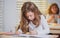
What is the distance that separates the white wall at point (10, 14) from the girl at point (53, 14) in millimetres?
352

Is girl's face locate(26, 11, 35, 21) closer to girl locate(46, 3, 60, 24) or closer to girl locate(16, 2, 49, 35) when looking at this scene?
girl locate(16, 2, 49, 35)

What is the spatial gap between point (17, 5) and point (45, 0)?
0.98 feet

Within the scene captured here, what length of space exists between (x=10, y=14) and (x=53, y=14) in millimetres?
449

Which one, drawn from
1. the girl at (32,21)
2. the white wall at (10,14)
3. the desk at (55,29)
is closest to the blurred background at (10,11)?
the white wall at (10,14)

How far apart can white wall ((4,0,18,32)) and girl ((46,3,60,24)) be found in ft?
1.16

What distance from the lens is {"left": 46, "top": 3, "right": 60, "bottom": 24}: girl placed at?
1.77 metres

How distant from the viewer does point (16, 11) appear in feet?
5.91

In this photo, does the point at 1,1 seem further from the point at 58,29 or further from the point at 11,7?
the point at 58,29

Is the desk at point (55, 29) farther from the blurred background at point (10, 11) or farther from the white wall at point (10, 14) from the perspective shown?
the white wall at point (10, 14)

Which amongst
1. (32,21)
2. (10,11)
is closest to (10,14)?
(10,11)

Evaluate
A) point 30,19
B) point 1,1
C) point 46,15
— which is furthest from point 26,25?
point 1,1

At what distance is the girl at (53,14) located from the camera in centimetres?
177

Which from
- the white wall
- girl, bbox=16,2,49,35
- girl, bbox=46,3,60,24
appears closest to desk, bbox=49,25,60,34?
girl, bbox=46,3,60,24

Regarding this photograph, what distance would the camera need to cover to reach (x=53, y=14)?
70.6 inches
